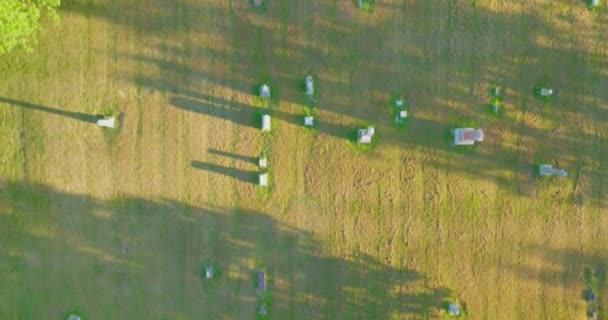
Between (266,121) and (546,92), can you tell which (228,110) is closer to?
(266,121)

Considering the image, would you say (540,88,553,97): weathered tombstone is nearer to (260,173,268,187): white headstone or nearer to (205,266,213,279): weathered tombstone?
(260,173,268,187): white headstone

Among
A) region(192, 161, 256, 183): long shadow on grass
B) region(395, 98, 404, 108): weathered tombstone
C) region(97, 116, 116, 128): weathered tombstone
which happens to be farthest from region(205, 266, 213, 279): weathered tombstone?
region(395, 98, 404, 108): weathered tombstone

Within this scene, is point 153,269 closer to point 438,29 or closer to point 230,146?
point 230,146

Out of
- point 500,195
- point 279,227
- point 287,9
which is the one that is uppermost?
point 287,9

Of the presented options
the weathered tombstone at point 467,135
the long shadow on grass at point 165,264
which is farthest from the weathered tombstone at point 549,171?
the long shadow on grass at point 165,264

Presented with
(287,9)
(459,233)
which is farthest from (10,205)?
(459,233)
